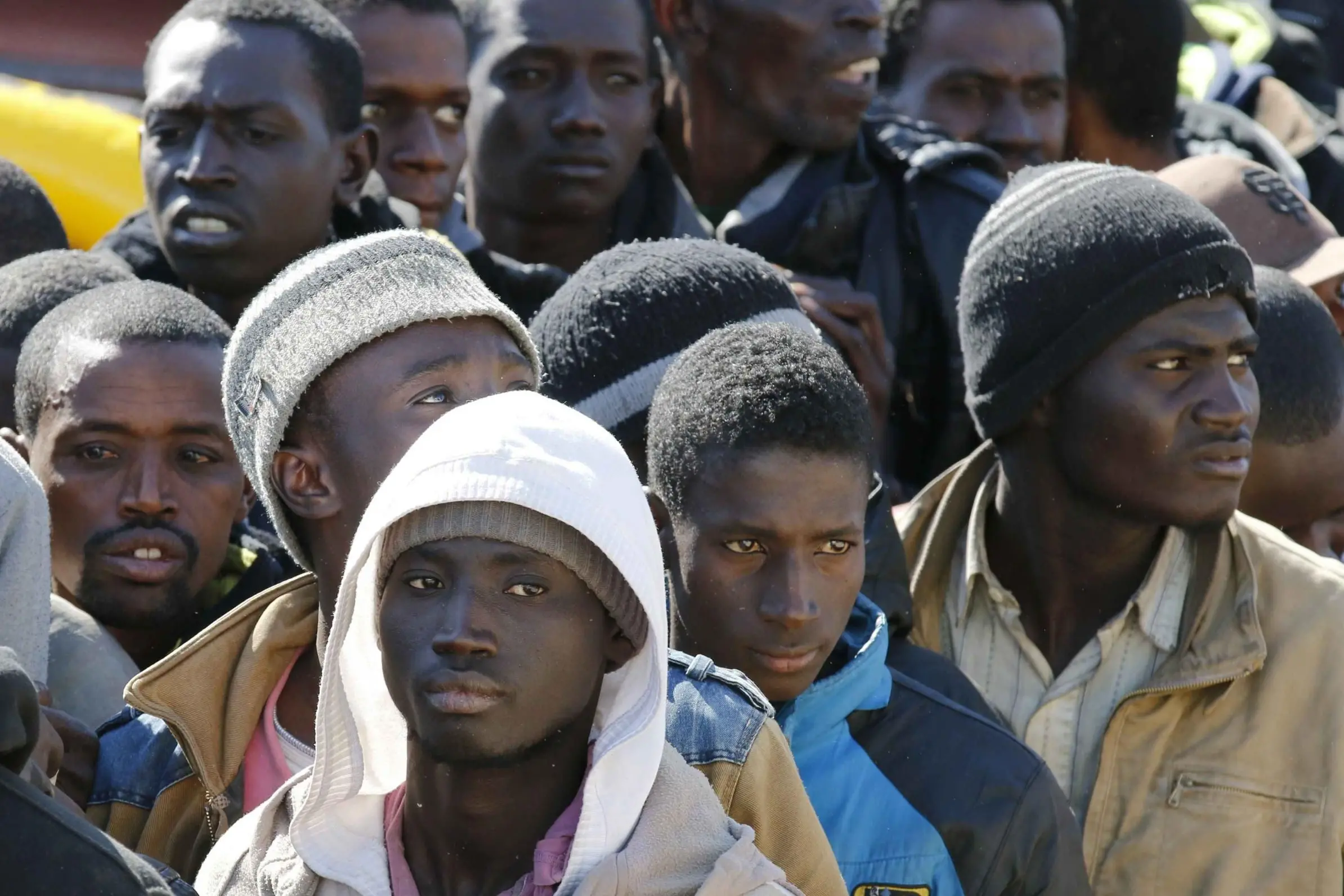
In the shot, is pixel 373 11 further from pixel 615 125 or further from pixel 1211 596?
pixel 1211 596

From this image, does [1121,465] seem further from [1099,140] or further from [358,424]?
[1099,140]

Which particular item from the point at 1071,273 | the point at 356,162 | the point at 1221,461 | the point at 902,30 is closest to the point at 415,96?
the point at 356,162

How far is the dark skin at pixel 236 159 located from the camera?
462 centimetres

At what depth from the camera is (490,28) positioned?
18.7 feet

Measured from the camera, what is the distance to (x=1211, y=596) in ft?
12.8

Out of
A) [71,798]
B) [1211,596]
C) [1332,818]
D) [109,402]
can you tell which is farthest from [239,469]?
[1332,818]

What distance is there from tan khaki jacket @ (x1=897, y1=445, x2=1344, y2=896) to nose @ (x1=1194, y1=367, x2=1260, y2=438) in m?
0.24

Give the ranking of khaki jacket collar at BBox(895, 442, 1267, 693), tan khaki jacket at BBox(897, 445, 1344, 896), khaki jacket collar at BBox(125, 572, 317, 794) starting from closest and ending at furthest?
1. khaki jacket collar at BBox(125, 572, 317, 794)
2. tan khaki jacket at BBox(897, 445, 1344, 896)
3. khaki jacket collar at BBox(895, 442, 1267, 693)

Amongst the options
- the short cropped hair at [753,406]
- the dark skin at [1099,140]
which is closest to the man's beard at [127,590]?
the short cropped hair at [753,406]

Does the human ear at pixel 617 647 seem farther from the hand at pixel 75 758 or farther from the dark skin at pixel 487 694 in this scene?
the hand at pixel 75 758

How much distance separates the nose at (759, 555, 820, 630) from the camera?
3.14m

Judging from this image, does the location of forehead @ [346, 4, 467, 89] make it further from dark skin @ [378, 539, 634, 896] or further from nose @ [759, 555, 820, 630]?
dark skin @ [378, 539, 634, 896]

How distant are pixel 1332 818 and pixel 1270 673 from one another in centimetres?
28

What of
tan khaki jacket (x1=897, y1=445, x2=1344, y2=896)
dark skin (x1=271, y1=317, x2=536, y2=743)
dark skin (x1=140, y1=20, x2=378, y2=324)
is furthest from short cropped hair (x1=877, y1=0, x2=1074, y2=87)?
dark skin (x1=271, y1=317, x2=536, y2=743)
